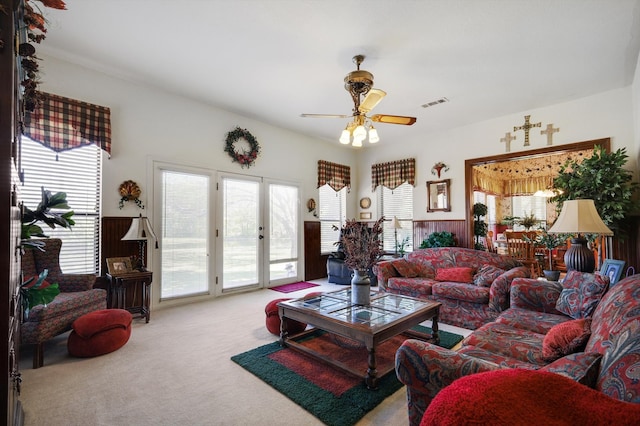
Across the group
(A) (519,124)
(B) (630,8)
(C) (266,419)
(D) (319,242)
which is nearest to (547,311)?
(C) (266,419)

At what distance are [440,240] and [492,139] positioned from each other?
1948 millimetres

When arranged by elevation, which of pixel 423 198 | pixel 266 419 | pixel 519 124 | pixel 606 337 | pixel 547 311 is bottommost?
pixel 266 419

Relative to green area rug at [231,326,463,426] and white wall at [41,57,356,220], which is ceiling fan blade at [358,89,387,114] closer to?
green area rug at [231,326,463,426]

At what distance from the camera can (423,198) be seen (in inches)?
237

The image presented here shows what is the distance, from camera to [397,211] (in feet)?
21.2

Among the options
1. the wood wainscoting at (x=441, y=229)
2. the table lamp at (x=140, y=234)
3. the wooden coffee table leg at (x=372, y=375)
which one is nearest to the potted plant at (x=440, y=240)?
the wood wainscoting at (x=441, y=229)

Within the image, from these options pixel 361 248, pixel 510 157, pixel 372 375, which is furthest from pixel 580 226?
pixel 510 157

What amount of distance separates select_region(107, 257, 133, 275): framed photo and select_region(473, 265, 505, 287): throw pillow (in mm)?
4258

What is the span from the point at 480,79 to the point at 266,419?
14.0 feet

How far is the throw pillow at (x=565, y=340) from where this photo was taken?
1520 millimetres

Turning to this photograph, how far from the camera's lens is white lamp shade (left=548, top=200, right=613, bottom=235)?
2719mm

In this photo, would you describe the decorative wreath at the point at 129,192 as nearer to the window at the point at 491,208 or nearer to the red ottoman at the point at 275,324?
the red ottoman at the point at 275,324

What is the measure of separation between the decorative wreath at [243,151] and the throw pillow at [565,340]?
455 cm

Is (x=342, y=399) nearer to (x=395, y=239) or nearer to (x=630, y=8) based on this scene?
(x=630, y=8)
